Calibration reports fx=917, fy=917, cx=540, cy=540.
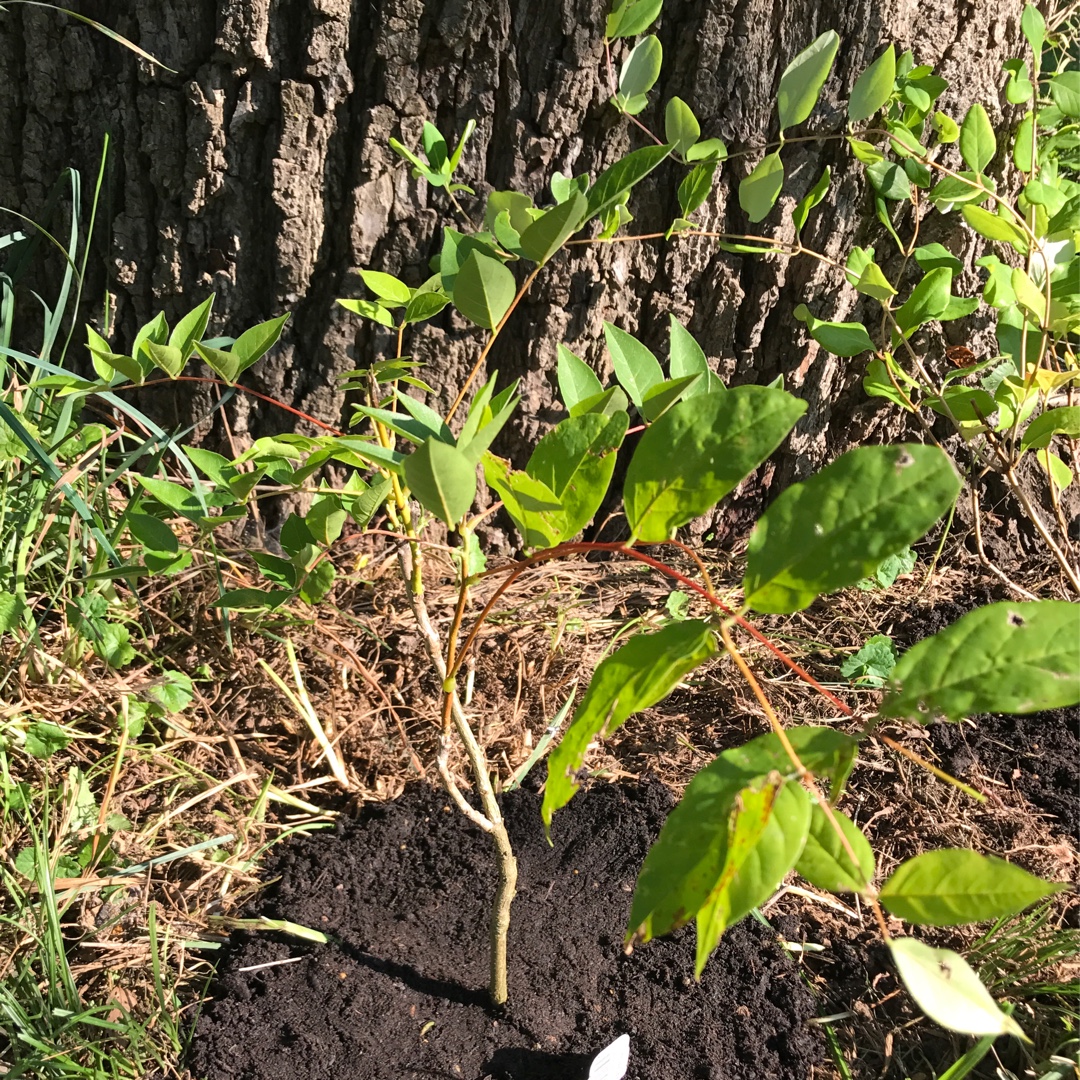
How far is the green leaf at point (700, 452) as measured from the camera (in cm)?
56

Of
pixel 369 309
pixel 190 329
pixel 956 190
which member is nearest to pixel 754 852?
pixel 190 329

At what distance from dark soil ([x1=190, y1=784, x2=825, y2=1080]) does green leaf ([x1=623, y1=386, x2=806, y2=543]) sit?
2.71 feet

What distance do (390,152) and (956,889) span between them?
4.87 ft

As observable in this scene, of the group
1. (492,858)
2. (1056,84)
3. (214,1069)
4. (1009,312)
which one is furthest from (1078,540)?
(214,1069)

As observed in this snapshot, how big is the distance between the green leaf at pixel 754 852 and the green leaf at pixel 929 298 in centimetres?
119

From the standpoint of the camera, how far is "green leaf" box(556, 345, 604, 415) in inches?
35.2

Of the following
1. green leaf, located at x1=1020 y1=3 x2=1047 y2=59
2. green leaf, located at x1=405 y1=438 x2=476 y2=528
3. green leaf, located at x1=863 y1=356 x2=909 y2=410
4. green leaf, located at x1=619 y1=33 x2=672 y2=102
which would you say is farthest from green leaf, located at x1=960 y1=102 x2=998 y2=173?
green leaf, located at x1=405 y1=438 x2=476 y2=528

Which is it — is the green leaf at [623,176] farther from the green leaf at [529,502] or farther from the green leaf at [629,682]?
the green leaf at [629,682]

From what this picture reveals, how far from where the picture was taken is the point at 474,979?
4.07 ft

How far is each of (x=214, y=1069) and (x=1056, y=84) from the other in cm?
188

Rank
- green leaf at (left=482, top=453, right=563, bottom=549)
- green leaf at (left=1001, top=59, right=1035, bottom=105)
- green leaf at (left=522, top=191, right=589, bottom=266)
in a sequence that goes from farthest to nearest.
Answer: green leaf at (left=1001, top=59, right=1035, bottom=105), green leaf at (left=522, top=191, right=589, bottom=266), green leaf at (left=482, top=453, right=563, bottom=549)

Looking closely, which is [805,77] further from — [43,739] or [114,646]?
[43,739]

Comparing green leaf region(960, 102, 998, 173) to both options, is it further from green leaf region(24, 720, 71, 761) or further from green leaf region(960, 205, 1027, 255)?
green leaf region(24, 720, 71, 761)

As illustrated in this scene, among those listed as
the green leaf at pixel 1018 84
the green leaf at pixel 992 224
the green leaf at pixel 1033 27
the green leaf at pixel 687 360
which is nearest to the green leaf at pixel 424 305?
the green leaf at pixel 687 360
